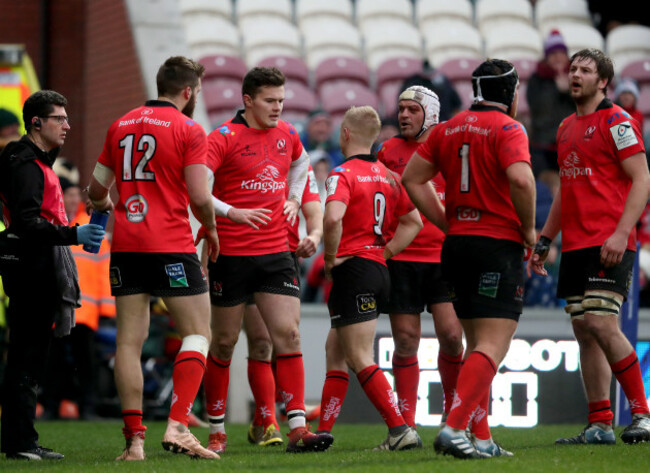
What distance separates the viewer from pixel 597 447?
644cm

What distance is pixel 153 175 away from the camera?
6090mm

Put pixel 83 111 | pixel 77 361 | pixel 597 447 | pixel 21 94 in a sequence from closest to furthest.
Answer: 1. pixel 597 447
2. pixel 77 361
3. pixel 21 94
4. pixel 83 111

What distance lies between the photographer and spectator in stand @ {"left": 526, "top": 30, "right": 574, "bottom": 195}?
40.4 ft

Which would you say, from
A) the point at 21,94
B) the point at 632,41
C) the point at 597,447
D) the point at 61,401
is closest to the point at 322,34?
the point at 632,41

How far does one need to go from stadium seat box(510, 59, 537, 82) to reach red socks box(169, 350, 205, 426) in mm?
10775

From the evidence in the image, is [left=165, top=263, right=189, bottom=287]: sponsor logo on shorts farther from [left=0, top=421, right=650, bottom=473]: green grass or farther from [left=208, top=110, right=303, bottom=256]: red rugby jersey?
[left=0, top=421, right=650, bottom=473]: green grass

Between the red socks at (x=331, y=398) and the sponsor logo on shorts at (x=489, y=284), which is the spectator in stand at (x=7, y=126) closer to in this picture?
the red socks at (x=331, y=398)

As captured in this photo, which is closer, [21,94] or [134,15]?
[134,15]

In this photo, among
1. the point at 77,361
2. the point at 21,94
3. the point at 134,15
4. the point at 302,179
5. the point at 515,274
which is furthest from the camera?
the point at 21,94

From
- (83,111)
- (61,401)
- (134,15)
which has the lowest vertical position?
(61,401)

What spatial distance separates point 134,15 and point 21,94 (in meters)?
1.77

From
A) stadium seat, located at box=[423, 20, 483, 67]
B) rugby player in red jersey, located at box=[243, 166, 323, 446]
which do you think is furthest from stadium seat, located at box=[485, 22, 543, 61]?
rugby player in red jersey, located at box=[243, 166, 323, 446]

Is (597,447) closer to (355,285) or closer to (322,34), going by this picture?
(355,285)

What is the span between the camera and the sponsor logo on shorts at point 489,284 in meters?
5.73
